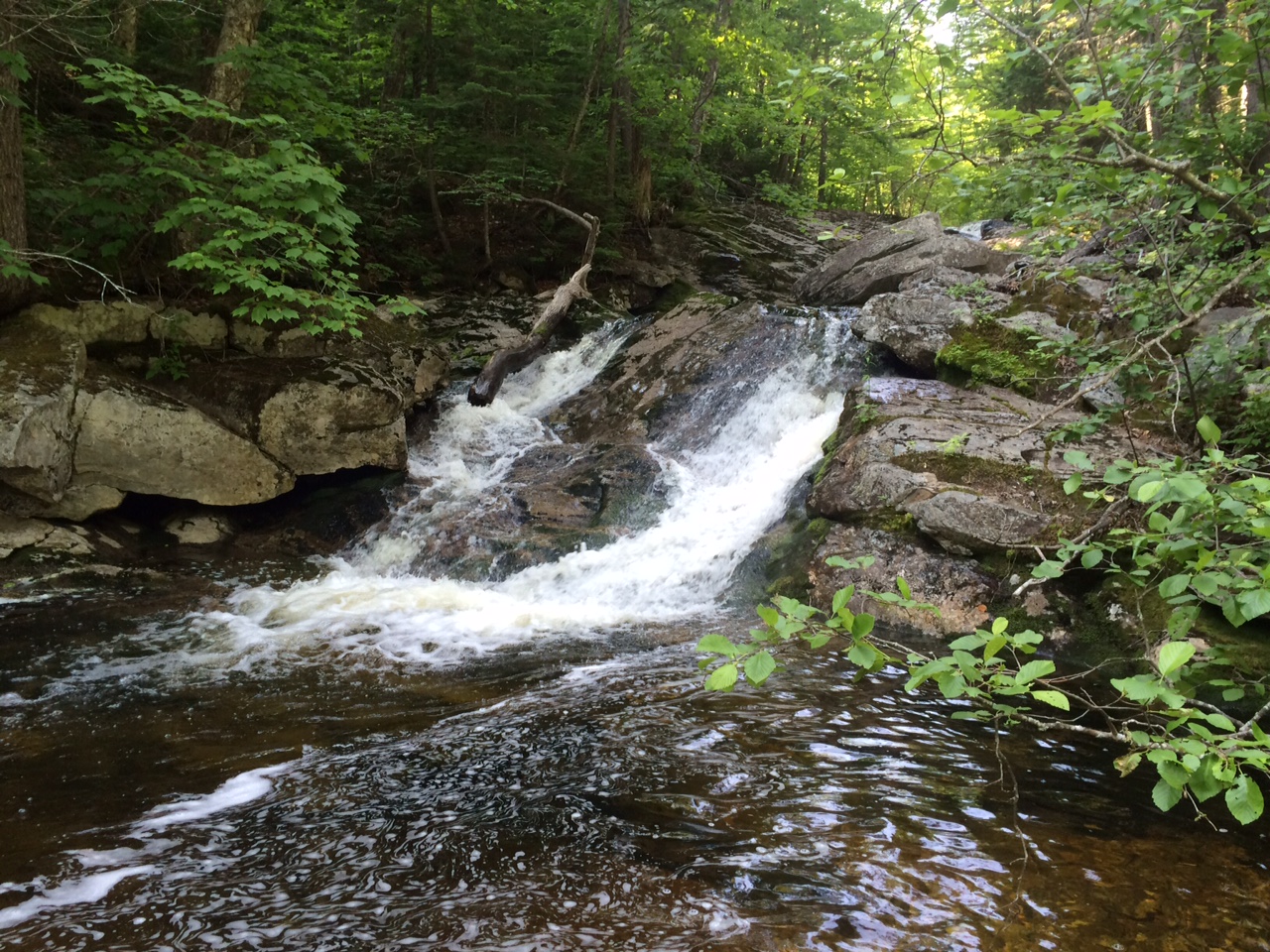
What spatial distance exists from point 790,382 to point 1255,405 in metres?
6.35

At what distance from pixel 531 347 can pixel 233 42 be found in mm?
6235

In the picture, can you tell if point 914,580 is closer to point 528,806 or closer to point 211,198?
point 528,806

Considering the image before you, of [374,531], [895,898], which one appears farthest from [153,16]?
[895,898]

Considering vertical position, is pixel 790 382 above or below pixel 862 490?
above

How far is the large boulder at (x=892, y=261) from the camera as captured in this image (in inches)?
508

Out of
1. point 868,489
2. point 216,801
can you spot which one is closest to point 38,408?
point 216,801

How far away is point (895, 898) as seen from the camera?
2717 millimetres

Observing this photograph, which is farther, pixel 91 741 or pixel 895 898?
pixel 91 741

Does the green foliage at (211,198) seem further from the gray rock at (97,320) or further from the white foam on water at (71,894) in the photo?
the white foam on water at (71,894)

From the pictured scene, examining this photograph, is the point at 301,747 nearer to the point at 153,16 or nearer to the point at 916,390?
the point at 916,390

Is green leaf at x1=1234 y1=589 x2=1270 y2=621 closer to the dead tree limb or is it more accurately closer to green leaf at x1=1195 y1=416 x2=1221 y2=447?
green leaf at x1=1195 y1=416 x2=1221 y2=447

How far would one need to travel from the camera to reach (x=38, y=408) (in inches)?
269

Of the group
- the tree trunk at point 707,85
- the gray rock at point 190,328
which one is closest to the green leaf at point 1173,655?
the gray rock at point 190,328

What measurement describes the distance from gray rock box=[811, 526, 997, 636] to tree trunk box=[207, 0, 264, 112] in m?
8.07
